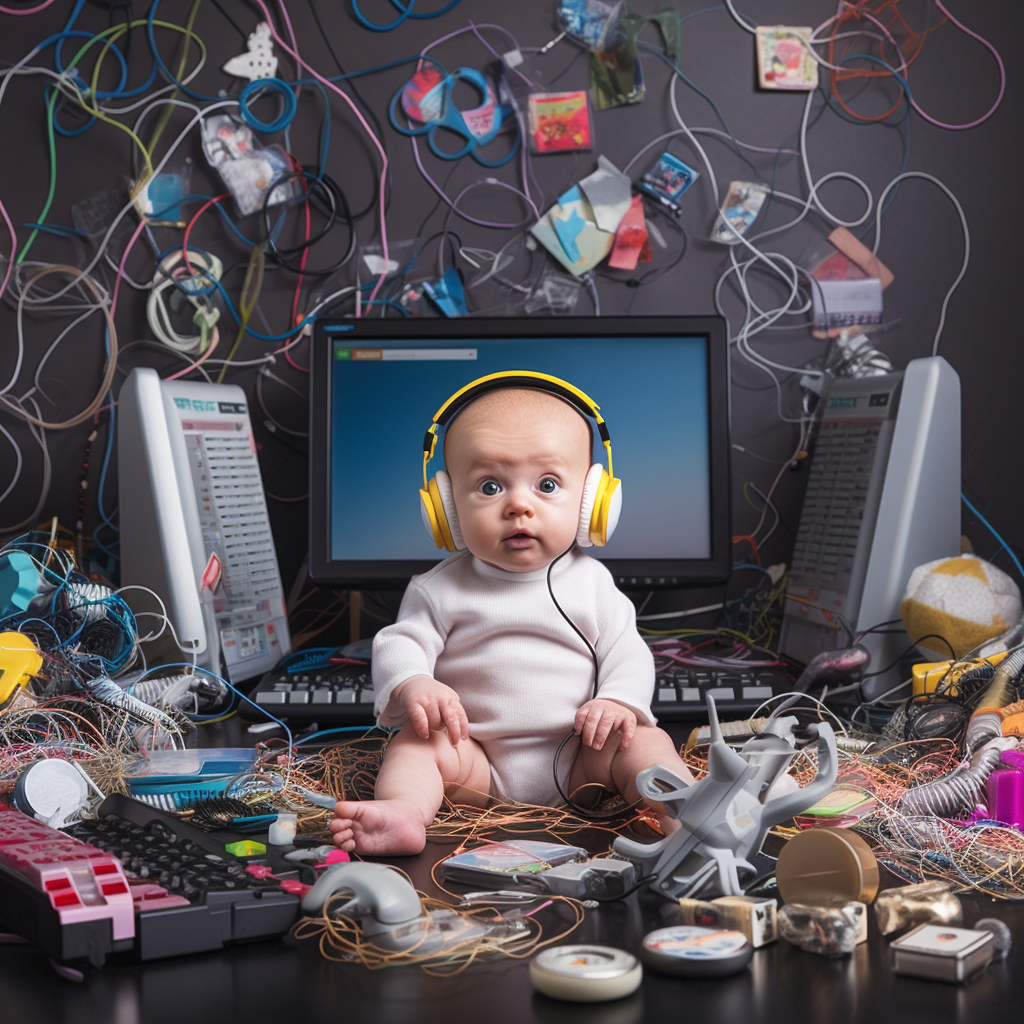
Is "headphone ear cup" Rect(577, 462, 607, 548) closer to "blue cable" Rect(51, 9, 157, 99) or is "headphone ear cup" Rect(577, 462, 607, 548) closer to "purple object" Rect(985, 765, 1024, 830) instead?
"purple object" Rect(985, 765, 1024, 830)

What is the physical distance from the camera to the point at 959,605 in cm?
135

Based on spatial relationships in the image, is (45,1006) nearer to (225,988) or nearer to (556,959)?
(225,988)

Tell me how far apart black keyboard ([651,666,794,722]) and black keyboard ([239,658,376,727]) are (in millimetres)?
373

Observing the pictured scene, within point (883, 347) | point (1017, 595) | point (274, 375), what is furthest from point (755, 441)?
point (274, 375)

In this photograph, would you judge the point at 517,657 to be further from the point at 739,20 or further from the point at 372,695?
the point at 739,20

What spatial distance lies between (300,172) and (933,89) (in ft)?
3.63

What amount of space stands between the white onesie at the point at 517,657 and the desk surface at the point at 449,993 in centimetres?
40

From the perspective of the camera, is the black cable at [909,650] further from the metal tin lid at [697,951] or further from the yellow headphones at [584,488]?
the metal tin lid at [697,951]

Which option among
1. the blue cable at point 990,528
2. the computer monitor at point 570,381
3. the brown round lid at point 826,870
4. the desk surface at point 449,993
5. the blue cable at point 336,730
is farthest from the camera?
the blue cable at point 990,528

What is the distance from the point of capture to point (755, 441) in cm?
184

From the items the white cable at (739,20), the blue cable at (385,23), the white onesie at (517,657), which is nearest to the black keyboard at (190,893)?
the white onesie at (517,657)

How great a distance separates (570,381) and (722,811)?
35.2 inches

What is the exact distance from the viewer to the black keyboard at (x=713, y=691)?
4.36ft

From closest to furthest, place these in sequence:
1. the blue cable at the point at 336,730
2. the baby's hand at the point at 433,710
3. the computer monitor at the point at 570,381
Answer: the baby's hand at the point at 433,710
the blue cable at the point at 336,730
the computer monitor at the point at 570,381
